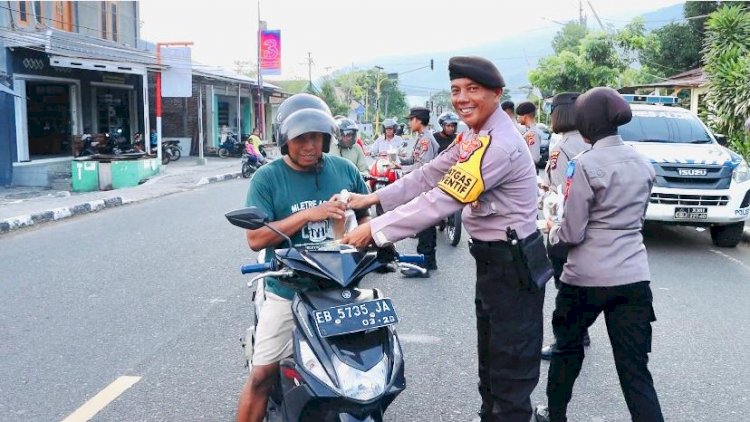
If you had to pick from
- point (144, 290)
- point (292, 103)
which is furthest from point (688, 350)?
point (144, 290)

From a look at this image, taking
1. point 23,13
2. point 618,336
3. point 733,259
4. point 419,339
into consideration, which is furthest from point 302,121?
point 23,13

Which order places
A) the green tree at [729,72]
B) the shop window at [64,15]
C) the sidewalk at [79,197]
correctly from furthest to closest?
the shop window at [64,15] → the green tree at [729,72] → the sidewalk at [79,197]

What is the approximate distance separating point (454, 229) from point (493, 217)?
5.99 m

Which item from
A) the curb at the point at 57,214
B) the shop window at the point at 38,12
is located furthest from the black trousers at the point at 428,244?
the shop window at the point at 38,12

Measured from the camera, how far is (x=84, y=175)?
17.0 meters

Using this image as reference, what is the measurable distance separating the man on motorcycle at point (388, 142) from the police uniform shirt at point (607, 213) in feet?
22.0

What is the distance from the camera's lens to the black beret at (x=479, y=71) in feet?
9.33

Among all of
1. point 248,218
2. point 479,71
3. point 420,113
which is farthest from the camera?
point 420,113

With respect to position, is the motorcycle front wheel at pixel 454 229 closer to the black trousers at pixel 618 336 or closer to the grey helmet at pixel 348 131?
the grey helmet at pixel 348 131

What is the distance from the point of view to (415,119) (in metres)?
7.99

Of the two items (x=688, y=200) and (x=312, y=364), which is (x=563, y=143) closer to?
(x=312, y=364)

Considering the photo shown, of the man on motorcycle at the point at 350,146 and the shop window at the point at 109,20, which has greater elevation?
the shop window at the point at 109,20

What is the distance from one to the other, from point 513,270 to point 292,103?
4.28 ft

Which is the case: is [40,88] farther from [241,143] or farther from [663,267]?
[663,267]
